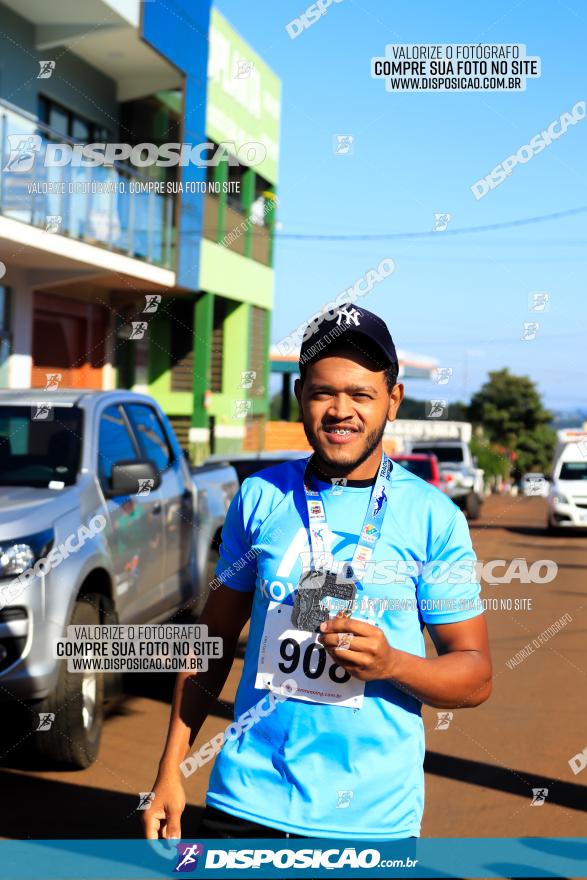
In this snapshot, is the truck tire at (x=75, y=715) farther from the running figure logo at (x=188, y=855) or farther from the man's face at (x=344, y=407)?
the man's face at (x=344, y=407)

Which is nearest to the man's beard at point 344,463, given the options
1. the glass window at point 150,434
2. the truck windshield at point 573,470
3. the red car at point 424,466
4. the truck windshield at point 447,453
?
the glass window at point 150,434

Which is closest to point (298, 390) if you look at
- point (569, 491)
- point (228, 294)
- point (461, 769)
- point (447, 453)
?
point (461, 769)

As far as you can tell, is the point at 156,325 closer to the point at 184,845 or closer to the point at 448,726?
the point at 448,726

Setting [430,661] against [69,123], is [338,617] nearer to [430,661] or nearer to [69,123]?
[430,661]

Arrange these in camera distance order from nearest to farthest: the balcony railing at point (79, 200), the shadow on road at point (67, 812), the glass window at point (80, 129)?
the shadow on road at point (67, 812), the balcony railing at point (79, 200), the glass window at point (80, 129)

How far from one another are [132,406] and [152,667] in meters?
1.77

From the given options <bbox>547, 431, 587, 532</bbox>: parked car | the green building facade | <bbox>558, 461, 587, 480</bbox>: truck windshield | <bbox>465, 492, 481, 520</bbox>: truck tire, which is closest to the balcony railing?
the green building facade

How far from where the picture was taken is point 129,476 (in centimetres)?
661

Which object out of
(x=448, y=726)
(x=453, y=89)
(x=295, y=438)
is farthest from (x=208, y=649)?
(x=295, y=438)

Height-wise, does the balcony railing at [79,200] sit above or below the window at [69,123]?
below

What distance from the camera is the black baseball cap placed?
8.58ft

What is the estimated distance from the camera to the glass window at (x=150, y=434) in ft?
26.2

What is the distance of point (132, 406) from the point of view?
8039 millimetres

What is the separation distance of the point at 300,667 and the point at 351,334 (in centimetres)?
74
